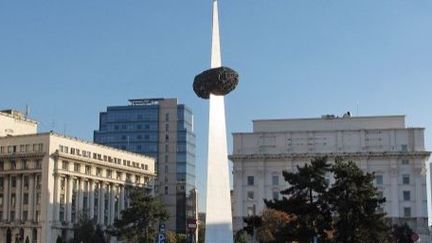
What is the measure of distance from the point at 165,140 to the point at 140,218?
65245mm

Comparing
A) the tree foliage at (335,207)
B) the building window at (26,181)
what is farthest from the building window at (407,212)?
the building window at (26,181)

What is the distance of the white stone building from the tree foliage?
54.6 meters

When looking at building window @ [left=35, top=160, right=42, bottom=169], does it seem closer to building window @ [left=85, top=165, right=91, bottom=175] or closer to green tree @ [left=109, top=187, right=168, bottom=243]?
building window @ [left=85, top=165, right=91, bottom=175]

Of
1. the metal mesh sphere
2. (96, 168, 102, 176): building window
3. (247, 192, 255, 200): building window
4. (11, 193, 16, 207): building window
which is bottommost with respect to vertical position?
(11, 193, 16, 207): building window

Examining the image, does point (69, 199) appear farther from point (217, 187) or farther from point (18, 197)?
point (217, 187)

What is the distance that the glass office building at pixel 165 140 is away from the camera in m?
149

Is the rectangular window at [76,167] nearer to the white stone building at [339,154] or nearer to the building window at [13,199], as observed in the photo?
the building window at [13,199]

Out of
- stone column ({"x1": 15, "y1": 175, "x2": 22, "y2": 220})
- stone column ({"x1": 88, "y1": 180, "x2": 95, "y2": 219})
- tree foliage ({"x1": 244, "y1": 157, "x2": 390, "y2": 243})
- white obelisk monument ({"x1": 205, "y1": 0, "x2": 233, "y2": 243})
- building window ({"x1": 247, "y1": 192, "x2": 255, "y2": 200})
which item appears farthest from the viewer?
building window ({"x1": 247, "y1": 192, "x2": 255, "y2": 200})

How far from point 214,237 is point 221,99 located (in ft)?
26.8

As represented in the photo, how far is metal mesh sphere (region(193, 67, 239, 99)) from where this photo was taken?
4081cm

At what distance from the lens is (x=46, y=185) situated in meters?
102

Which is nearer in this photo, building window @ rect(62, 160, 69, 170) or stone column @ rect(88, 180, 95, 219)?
building window @ rect(62, 160, 69, 170)

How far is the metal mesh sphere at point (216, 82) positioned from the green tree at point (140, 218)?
4973cm

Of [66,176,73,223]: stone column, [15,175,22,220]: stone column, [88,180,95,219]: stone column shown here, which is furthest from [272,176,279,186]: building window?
[15,175,22,220]: stone column
